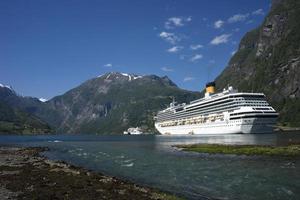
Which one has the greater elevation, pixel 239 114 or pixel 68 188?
pixel 239 114

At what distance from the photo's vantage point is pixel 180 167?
5191 cm

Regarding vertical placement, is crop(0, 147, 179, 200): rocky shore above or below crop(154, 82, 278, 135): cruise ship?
below

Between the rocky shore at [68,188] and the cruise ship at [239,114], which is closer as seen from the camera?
the rocky shore at [68,188]

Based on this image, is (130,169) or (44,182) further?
(130,169)

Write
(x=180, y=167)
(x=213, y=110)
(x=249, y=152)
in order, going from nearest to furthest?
1. (x=180, y=167)
2. (x=249, y=152)
3. (x=213, y=110)

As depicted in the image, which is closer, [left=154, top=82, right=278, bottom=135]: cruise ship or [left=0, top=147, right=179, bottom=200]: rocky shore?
[left=0, top=147, right=179, bottom=200]: rocky shore

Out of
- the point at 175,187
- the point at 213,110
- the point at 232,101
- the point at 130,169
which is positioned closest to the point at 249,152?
the point at 130,169

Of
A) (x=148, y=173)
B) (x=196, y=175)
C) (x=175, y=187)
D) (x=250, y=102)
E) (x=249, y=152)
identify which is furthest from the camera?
(x=250, y=102)

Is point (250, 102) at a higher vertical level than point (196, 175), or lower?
higher

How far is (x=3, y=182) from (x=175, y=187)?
1880cm

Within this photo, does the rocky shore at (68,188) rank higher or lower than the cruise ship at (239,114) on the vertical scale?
lower

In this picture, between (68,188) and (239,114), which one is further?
(239,114)

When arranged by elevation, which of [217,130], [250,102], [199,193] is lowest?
[199,193]

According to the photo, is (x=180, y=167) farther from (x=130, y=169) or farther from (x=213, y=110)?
(x=213, y=110)
